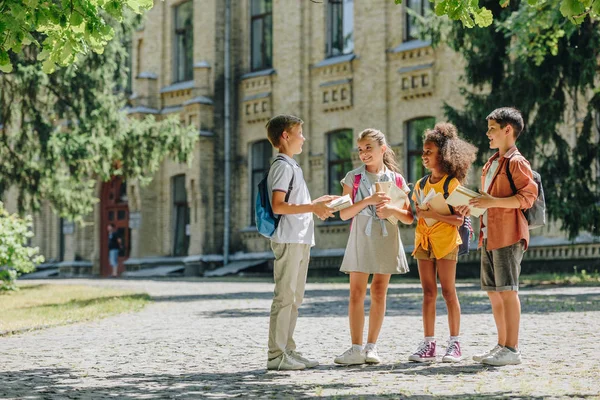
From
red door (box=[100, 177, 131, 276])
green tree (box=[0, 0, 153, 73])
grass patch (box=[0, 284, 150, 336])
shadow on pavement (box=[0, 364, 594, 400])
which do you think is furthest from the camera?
red door (box=[100, 177, 131, 276])

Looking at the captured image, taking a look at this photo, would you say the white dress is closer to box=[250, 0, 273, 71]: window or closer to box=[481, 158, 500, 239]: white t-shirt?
box=[481, 158, 500, 239]: white t-shirt

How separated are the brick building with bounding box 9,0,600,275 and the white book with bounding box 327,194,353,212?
1733 cm

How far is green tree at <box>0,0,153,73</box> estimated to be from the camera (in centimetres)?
727

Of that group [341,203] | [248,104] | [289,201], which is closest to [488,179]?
[341,203]

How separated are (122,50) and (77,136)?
7.44ft

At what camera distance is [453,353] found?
7.87 metres

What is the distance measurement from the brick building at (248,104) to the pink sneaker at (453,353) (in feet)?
54.6

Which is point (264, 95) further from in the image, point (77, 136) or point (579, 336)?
point (579, 336)

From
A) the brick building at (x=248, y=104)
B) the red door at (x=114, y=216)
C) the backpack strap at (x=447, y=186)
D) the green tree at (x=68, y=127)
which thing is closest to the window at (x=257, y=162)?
the brick building at (x=248, y=104)

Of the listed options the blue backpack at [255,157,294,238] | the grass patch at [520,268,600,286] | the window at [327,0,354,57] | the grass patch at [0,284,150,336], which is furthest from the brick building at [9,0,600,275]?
the blue backpack at [255,157,294,238]

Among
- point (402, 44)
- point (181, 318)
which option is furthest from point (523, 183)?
point (402, 44)

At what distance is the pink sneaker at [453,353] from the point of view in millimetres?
7832

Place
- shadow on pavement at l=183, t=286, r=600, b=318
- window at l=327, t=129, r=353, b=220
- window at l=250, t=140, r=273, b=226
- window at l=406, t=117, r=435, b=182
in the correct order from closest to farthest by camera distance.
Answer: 1. shadow on pavement at l=183, t=286, r=600, b=318
2. window at l=406, t=117, r=435, b=182
3. window at l=327, t=129, r=353, b=220
4. window at l=250, t=140, r=273, b=226

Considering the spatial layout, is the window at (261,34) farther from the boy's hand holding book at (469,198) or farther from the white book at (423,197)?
the boy's hand holding book at (469,198)
